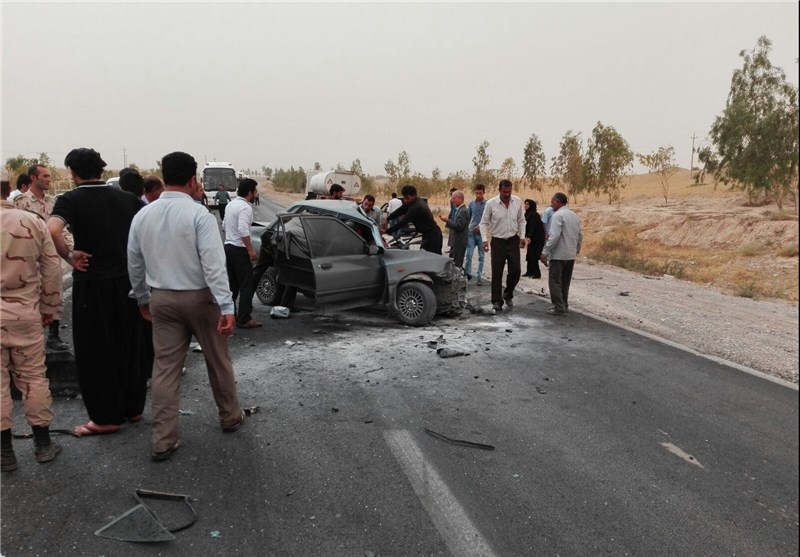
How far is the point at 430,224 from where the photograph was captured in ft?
30.8

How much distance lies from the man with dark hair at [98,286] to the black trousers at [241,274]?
3091 mm

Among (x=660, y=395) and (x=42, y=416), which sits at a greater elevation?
(x=42, y=416)

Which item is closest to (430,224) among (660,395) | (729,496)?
(660,395)

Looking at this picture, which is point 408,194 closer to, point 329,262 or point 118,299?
point 329,262

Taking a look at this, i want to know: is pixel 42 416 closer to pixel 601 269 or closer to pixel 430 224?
pixel 430 224

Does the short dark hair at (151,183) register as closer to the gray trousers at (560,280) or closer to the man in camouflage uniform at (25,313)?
the man in camouflage uniform at (25,313)

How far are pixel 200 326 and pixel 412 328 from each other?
13.4 ft

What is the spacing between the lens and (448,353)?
6.30 metres

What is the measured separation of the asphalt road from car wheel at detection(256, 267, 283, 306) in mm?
2464

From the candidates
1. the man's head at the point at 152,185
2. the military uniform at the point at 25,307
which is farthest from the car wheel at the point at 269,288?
the military uniform at the point at 25,307

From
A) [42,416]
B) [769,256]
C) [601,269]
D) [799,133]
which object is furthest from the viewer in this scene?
[601,269]

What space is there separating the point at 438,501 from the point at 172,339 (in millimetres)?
2114

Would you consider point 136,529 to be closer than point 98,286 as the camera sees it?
Yes

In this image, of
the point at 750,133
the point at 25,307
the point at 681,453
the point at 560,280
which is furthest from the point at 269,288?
the point at 750,133
